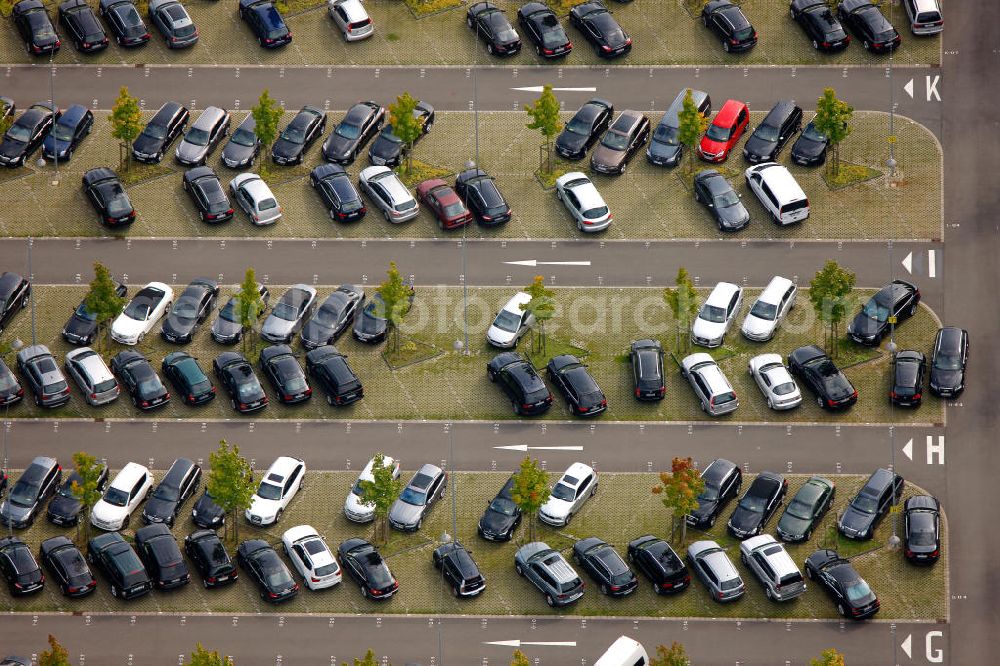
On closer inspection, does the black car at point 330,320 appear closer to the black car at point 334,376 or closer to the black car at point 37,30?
the black car at point 334,376

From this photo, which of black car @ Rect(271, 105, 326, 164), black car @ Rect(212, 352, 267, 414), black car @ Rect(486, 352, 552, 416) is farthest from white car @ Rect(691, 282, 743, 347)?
black car @ Rect(271, 105, 326, 164)

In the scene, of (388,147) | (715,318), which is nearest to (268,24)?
(388,147)

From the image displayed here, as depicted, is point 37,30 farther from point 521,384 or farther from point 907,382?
point 907,382

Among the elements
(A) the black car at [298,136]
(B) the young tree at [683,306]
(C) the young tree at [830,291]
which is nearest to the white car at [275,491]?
(A) the black car at [298,136]

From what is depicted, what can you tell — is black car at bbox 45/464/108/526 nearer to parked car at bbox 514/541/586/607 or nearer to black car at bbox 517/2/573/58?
parked car at bbox 514/541/586/607

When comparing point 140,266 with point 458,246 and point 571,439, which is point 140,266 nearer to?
point 458,246

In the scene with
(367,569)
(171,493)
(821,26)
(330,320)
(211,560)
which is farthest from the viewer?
(821,26)
